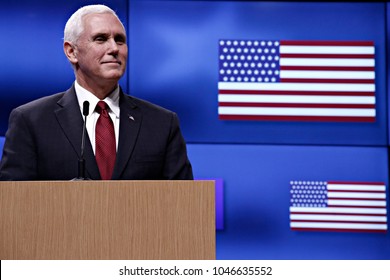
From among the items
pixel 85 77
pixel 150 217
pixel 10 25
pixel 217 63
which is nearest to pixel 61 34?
pixel 10 25

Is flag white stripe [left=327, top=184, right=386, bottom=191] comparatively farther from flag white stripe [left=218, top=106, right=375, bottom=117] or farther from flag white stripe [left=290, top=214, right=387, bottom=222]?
flag white stripe [left=218, top=106, right=375, bottom=117]

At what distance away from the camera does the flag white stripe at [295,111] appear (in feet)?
11.6

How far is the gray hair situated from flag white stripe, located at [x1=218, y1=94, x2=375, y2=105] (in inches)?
56.0

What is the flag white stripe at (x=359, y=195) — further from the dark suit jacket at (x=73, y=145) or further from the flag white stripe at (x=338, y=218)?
the dark suit jacket at (x=73, y=145)

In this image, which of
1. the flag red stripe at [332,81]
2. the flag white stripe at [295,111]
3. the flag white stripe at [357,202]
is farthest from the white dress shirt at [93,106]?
the flag white stripe at [357,202]

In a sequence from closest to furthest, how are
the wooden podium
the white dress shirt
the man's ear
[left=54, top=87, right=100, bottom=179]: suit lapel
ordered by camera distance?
the wooden podium
[left=54, top=87, right=100, bottom=179]: suit lapel
the white dress shirt
the man's ear

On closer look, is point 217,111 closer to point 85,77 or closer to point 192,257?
point 85,77

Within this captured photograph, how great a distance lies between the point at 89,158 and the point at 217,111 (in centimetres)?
166

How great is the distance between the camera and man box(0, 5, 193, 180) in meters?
2.00

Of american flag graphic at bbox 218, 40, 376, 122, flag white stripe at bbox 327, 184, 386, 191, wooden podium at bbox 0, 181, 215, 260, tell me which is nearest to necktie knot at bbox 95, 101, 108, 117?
wooden podium at bbox 0, 181, 215, 260

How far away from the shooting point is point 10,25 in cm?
354

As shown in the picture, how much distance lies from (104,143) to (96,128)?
0.07m

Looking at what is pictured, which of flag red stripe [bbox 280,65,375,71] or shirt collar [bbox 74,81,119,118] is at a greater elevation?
flag red stripe [bbox 280,65,375,71]
